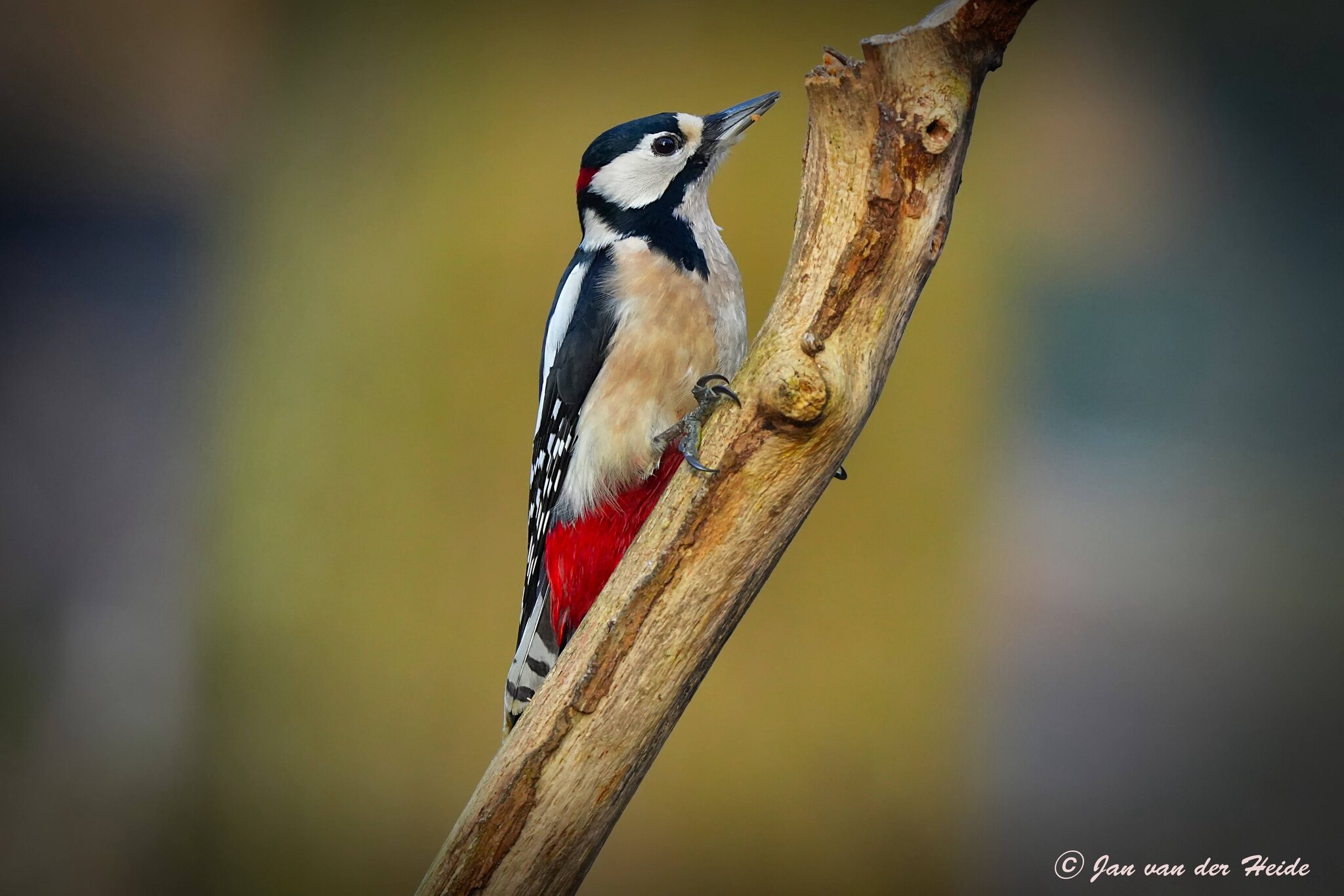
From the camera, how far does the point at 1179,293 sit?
Result: 224 centimetres

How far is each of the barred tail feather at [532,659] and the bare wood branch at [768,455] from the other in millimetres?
248

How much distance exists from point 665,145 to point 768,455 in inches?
20.7

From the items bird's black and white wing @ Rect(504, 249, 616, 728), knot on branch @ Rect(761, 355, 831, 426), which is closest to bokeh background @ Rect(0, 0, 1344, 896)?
bird's black and white wing @ Rect(504, 249, 616, 728)

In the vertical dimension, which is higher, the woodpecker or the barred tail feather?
the woodpecker

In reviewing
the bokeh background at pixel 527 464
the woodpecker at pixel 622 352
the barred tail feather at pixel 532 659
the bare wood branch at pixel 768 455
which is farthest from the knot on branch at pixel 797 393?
the bokeh background at pixel 527 464

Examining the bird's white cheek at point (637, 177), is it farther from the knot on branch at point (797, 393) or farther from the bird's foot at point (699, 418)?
the knot on branch at point (797, 393)

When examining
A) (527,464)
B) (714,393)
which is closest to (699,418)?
(714,393)

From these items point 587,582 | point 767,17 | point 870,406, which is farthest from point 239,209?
point 870,406

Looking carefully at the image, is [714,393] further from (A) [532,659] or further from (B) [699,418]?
(A) [532,659]

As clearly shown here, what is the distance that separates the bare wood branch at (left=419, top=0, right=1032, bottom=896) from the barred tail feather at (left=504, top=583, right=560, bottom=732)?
0.81 ft

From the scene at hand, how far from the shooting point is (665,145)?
129 centimetres

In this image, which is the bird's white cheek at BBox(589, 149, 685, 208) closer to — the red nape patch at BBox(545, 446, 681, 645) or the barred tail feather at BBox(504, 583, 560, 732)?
the red nape patch at BBox(545, 446, 681, 645)

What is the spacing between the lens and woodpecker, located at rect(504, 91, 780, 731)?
1219mm

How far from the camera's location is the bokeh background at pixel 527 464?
2.15 metres
